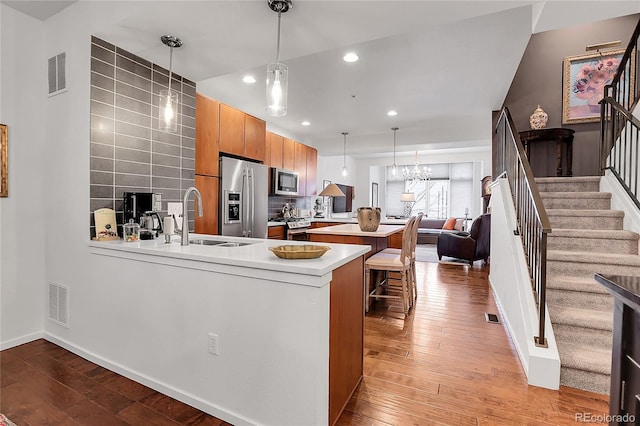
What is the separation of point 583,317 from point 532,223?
74 cm

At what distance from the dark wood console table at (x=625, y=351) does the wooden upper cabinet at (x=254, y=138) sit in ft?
13.3

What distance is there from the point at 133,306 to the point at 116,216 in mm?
822

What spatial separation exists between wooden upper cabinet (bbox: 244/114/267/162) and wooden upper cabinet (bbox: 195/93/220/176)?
582 mm

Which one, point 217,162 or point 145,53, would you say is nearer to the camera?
point 145,53

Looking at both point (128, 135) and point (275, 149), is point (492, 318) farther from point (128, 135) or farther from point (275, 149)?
point (275, 149)

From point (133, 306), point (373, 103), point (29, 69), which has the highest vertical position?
point (373, 103)

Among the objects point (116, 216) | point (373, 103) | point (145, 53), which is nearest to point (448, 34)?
point (373, 103)

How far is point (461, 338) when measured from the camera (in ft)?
8.74

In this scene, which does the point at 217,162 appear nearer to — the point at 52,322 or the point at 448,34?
the point at 52,322

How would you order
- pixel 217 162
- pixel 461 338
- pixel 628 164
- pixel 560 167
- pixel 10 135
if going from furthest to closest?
pixel 560 167 → pixel 217 162 → pixel 628 164 → pixel 461 338 → pixel 10 135

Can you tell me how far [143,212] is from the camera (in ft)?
8.30

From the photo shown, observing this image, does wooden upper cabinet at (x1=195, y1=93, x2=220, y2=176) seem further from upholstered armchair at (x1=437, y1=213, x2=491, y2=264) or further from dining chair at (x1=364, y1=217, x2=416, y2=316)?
upholstered armchair at (x1=437, y1=213, x2=491, y2=264)

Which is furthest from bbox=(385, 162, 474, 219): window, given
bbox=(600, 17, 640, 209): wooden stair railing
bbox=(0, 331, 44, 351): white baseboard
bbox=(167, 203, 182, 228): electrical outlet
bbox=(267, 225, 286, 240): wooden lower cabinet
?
bbox=(0, 331, 44, 351): white baseboard

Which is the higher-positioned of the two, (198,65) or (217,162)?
(198,65)
